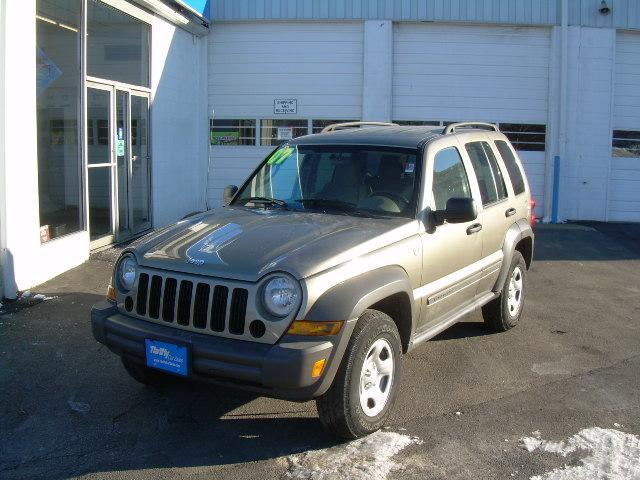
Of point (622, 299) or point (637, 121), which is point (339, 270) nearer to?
point (622, 299)

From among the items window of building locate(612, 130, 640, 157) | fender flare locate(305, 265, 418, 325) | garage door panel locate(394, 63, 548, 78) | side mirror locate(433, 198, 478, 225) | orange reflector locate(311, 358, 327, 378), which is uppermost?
garage door panel locate(394, 63, 548, 78)

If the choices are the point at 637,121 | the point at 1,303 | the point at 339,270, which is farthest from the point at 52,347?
the point at 637,121

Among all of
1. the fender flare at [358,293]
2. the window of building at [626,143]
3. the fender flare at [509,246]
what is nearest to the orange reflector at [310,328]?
the fender flare at [358,293]

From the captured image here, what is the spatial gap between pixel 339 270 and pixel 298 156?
1819mm

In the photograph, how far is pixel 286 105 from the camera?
14.1 meters

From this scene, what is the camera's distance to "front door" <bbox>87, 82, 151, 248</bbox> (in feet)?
31.0

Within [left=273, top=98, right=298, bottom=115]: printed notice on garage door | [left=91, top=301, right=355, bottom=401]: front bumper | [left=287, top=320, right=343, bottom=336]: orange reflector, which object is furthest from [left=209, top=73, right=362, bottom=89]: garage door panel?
[left=287, top=320, right=343, bottom=336]: orange reflector

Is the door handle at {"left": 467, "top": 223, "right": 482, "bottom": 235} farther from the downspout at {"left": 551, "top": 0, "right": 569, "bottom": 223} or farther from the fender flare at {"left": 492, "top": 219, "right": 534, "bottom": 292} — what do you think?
the downspout at {"left": 551, "top": 0, "right": 569, "bottom": 223}

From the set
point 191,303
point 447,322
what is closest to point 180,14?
point 447,322

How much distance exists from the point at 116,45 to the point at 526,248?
6550 millimetres

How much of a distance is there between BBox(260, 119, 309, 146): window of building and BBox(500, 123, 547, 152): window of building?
163 inches

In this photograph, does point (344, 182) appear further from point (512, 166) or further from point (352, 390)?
point (512, 166)

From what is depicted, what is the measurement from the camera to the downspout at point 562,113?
13.8 metres

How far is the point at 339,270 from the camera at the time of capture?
4062mm
